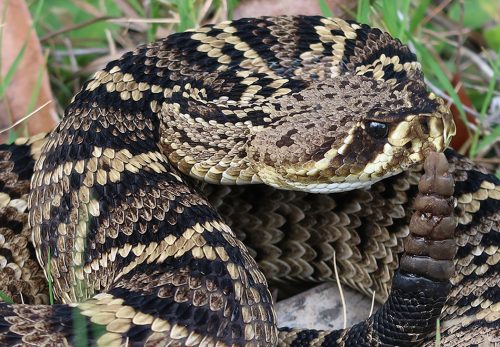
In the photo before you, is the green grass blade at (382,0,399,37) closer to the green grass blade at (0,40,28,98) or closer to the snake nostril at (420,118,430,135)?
the snake nostril at (420,118,430,135)

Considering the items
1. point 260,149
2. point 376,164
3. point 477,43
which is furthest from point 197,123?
point 477,43

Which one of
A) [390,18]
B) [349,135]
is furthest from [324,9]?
[349,135]

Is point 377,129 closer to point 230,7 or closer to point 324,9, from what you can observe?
point 324,9

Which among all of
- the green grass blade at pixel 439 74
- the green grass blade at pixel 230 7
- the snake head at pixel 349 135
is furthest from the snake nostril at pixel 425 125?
the green grass blade at pixel 230 7

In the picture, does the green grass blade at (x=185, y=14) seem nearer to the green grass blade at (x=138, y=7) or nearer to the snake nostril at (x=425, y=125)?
the green grass blade at (x=138, y=7)

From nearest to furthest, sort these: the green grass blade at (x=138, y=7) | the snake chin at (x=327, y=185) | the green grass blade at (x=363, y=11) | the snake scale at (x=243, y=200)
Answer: the snake scale at (x=243, y=200) → the snake chin at (x=327, y=185) → the green grass blade at (x=363, y=11) → the green grass blade at (x=138, y=7)

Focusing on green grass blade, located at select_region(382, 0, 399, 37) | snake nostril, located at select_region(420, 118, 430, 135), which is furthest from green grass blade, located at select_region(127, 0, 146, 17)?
snake nostril, located at select_region(420, 118, 430, 135)

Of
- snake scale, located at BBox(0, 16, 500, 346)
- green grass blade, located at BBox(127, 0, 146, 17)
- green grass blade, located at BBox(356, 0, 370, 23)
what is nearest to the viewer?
snake scale, located at BBox(0, 16, 500, 346)
